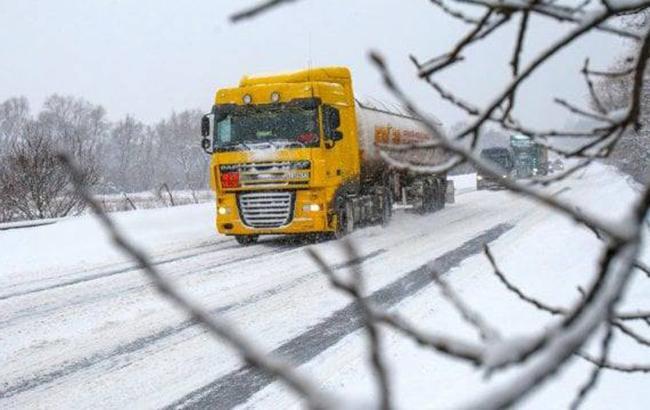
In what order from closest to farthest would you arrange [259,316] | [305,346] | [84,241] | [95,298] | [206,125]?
[305,346]
[259,316]
[95,298]
[206,125]
[84,241]

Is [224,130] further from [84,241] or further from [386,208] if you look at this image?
[386,208]

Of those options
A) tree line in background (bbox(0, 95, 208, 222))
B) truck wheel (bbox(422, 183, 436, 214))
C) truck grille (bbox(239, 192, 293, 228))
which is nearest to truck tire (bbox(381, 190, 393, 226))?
truck wheel (bbox(422, 183, 436, 214))

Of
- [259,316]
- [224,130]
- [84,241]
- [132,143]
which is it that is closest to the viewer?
[259,316]

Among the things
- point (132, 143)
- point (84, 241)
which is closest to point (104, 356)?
point (84, 241)

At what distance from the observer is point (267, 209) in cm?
1273

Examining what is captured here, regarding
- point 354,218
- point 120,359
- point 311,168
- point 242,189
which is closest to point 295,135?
point 311,168

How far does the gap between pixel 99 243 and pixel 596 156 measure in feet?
46.1

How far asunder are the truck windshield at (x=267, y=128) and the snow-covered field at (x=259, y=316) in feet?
6.75

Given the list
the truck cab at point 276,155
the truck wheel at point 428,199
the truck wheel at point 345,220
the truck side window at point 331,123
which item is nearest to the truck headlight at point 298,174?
the truck cab at point 276,155

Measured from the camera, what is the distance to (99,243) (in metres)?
14.3

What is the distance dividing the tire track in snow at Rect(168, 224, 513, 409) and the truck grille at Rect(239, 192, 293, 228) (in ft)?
12.9

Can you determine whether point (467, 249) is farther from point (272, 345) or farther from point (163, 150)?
point (163, 150)

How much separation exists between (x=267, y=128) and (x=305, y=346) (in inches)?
294

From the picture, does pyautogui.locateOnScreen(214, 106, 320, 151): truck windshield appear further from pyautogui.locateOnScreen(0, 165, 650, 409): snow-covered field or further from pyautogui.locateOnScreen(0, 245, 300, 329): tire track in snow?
pyautogui.locateOnScreen(0, 245, 300, 329): tire track in snow
